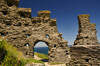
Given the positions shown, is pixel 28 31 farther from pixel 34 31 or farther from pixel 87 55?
pixel 87 55

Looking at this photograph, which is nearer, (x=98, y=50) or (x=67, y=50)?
(x=98, y=50)

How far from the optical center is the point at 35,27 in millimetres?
22594

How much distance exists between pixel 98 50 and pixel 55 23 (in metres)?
17.1

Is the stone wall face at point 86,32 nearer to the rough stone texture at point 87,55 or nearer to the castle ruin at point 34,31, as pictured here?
the castle ruin at point 34,31

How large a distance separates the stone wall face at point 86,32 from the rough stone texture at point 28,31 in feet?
10.7

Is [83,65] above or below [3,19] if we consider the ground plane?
below

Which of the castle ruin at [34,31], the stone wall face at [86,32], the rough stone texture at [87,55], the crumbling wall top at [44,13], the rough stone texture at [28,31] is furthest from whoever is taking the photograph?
the crumbling wall top at [44,13]

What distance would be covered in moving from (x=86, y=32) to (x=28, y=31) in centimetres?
1108

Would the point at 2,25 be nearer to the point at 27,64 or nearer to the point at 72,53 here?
the point at 27,64

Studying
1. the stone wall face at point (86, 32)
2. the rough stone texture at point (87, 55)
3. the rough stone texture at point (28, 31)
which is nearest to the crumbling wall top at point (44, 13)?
the rough stone texture at point (28, 31)

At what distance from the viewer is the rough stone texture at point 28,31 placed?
2159 cm

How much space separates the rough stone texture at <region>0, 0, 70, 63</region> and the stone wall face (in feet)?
10.7

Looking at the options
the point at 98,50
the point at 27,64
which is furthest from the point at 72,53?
the point at 27,64

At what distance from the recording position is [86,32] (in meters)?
20.8
